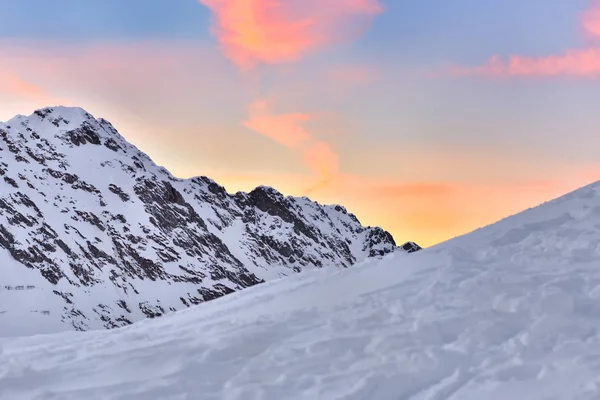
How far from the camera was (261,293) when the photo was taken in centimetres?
1759

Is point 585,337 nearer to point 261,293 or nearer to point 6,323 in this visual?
point 261,293

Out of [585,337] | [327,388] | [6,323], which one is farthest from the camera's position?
[6,323]

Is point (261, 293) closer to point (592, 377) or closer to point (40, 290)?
point (592, 377)

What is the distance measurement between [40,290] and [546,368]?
155 m

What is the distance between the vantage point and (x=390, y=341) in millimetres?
11492

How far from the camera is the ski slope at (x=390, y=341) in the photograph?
10008mm

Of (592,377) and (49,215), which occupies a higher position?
(49,215)

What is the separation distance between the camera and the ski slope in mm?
10008

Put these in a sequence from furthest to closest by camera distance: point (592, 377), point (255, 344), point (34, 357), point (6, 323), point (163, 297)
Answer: point (163, 297)
point (6, 323)
point (34, 357)
point (255, 344)
point (592, 377)

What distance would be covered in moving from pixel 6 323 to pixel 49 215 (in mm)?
70819

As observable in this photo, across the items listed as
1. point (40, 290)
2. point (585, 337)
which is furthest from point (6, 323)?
point (585, 337)

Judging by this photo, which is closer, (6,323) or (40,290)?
(6,323)

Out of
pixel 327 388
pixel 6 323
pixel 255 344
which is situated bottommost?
pixel 327 388

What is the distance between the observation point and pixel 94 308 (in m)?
161
